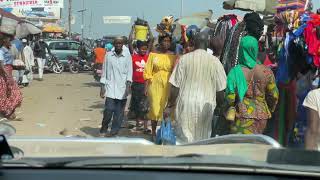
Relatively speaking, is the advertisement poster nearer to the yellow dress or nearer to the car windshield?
the car windshield

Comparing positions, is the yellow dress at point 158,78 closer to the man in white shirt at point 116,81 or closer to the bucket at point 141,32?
the man in white shirt at point 116,81

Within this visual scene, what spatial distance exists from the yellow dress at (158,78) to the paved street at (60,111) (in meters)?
1.31

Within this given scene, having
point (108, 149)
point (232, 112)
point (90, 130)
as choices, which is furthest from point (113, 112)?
point (108, 149)

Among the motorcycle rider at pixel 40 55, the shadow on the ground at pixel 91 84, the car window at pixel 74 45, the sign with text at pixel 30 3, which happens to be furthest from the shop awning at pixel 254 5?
the sign with text at pixel 30 3

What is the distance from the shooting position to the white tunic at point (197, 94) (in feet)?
18.6

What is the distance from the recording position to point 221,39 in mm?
7473

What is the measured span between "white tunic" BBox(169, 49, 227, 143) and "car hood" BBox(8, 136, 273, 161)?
3.05 meters

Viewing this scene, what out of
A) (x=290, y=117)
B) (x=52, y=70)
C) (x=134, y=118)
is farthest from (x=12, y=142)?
(x=52, y=70)

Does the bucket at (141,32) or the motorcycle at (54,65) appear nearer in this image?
the bucket at (141,32)

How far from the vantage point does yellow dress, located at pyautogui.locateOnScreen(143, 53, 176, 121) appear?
27.0 feet

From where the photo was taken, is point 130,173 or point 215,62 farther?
point 215,62

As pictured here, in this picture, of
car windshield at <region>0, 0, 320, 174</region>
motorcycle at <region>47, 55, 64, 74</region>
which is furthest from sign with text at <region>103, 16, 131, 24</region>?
car windshield at <region>0, 0, 320, 174</region>

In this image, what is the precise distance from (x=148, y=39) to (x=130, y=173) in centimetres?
894

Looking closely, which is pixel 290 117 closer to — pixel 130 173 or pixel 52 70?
pixel 130 173
